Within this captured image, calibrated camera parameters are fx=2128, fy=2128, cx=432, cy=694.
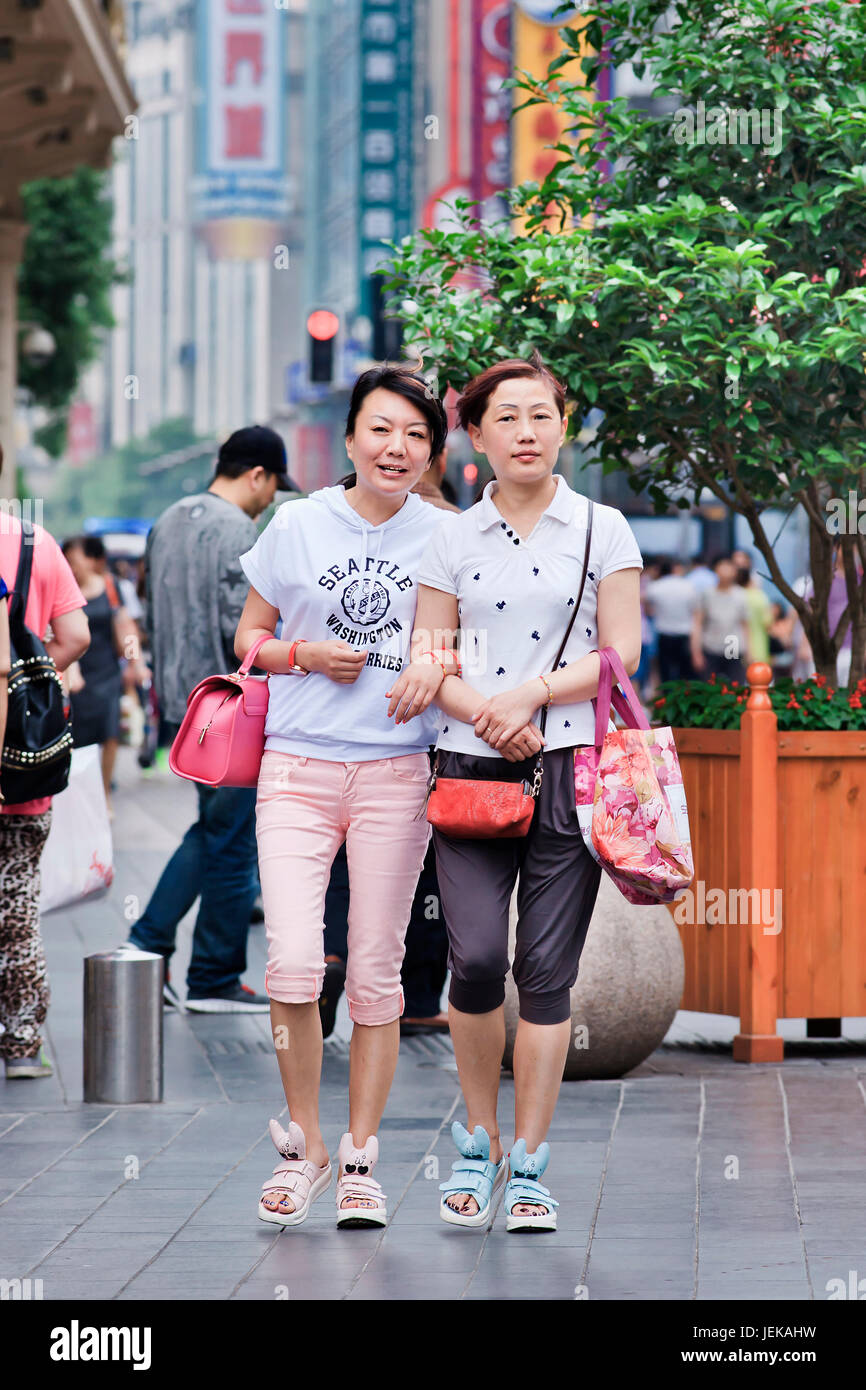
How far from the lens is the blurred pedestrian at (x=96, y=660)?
13117mm

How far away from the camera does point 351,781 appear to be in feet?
15.9

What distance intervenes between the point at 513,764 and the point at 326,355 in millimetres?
10204

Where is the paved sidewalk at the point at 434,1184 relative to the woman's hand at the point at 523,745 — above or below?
below

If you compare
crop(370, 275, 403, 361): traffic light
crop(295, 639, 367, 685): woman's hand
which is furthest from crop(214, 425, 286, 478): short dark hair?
crop(370, 275, 403, 361): traffic light

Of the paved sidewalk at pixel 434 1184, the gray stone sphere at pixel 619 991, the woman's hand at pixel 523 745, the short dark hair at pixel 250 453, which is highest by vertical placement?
the short dark hair at pixel 250 453

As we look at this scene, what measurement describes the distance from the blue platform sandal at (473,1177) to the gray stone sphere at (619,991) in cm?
150

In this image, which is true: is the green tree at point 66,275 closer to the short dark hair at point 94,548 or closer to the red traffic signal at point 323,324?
the short dark hair at point 94,548

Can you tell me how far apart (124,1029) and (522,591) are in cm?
223

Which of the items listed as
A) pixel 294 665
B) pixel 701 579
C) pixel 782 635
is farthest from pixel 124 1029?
pixel 782 635

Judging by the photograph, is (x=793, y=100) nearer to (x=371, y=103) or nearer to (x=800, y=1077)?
(x=800, y=1077)

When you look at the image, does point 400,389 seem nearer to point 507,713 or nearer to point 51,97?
point 507,713

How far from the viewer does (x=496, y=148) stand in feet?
129
